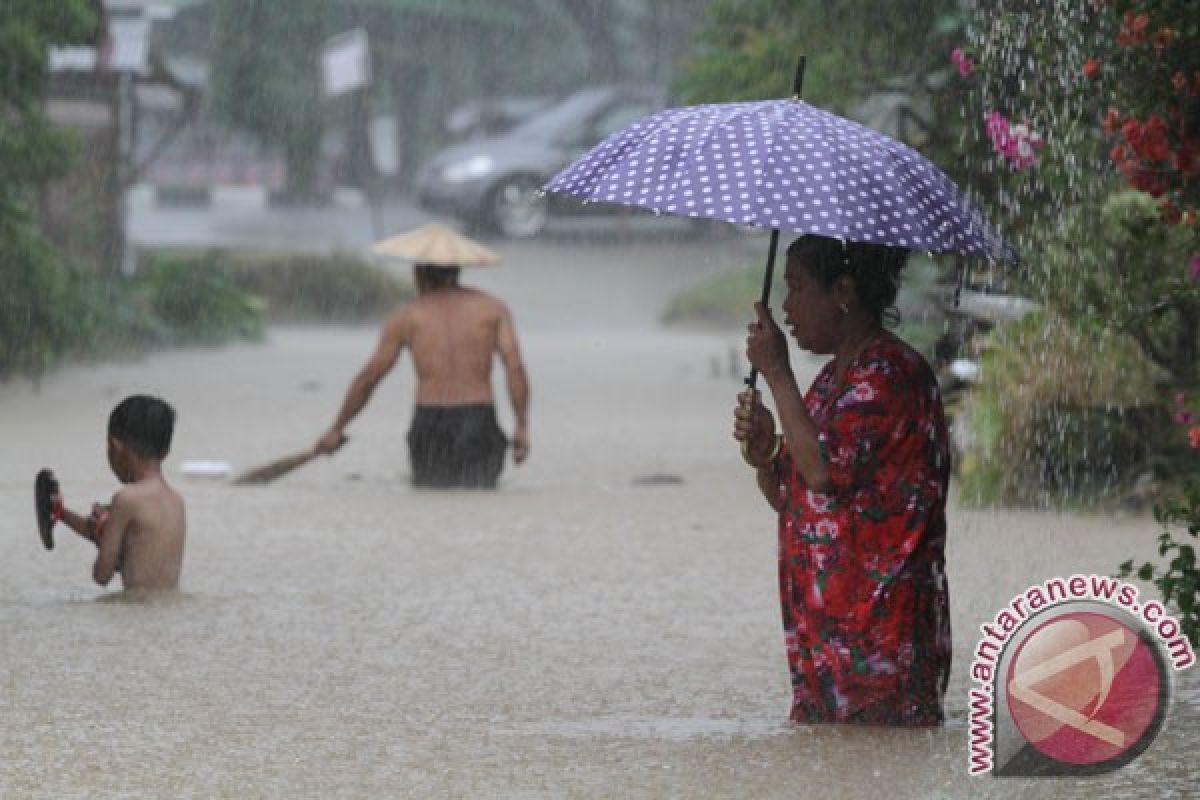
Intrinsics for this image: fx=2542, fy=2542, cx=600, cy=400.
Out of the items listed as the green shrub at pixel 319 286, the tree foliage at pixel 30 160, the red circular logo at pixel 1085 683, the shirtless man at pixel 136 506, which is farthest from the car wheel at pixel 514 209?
the red circular logo at pixel 1085 683

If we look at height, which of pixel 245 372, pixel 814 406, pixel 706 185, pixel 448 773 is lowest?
pixel 245 372

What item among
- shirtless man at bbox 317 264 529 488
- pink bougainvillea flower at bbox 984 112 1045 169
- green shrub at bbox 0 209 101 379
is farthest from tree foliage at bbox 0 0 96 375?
pink bougainvillea flower at bbox 984 112 1045 169

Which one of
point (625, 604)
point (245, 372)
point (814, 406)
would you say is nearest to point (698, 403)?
point (245, 372)

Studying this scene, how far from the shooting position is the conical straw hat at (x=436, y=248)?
12477 millimetres

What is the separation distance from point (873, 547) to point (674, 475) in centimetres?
729

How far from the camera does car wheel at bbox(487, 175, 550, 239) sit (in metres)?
32.4

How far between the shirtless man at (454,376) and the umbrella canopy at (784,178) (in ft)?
20.1

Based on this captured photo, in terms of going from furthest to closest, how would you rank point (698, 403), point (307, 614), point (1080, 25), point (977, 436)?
point (698, 403) → point (977, 436) → point (307, 614) → point (1080, 25)

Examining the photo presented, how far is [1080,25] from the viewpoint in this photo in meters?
7.58

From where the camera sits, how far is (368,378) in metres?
12.2

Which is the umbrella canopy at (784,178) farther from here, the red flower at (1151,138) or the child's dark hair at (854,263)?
the red flower at (1151,138)

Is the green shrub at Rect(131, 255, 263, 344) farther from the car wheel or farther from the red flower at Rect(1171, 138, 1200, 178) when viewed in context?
the red flower at Rect(1171, 138, 1200, 178)

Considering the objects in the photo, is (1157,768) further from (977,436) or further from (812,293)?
(977,436)

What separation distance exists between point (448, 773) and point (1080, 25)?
3.12 m
